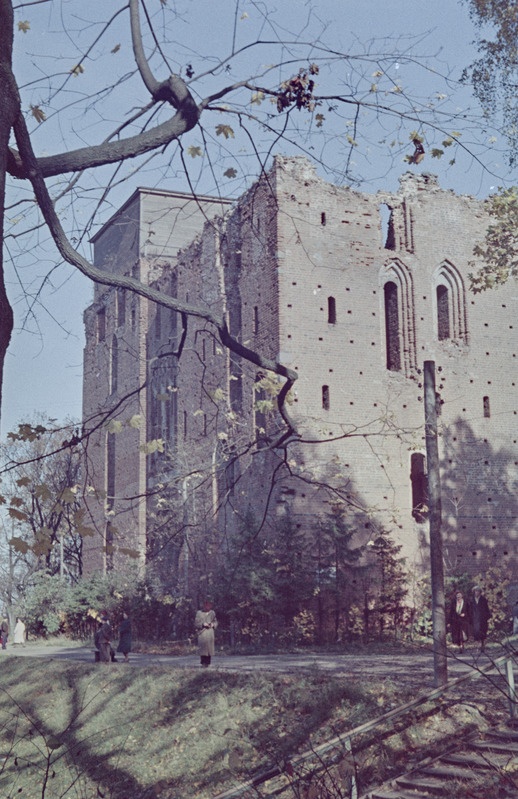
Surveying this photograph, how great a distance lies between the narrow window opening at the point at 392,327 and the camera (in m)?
28.4

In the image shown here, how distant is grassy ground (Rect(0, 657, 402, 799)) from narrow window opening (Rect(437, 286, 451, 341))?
14365 mm

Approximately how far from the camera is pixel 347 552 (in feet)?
79.7

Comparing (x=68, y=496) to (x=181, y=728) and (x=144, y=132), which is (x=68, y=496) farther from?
(x=181, y=728)

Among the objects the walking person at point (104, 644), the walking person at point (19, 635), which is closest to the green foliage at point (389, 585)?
the walking person at point (104, 644)

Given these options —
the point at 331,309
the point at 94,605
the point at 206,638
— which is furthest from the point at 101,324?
the point at 206,638

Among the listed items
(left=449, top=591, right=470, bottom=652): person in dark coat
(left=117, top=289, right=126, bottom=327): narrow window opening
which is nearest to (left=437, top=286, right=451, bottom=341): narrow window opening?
(left=449, top=591, right=470, bottom=652): person in dark coat

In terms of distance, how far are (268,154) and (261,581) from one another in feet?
57.9

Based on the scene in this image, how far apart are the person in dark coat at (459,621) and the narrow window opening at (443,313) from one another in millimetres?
8672

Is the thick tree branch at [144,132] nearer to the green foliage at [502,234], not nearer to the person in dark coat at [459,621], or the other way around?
the green foliage at [502,234]

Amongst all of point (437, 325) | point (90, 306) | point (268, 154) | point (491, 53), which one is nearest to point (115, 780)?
point (268, 154)

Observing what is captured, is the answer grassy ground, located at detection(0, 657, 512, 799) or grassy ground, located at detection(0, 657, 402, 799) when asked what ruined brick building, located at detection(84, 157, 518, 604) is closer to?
grassy ground, located at detection(0, 657, 402, 799)

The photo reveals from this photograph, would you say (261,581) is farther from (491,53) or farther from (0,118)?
(0,118)

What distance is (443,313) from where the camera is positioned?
2934cm

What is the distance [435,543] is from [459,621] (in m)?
9.16
